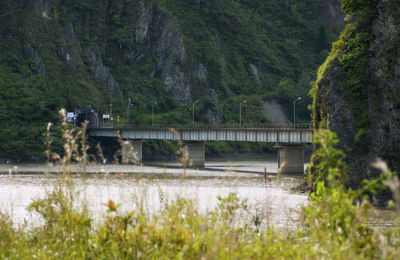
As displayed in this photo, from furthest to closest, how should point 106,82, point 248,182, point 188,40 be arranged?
point 188,40 → point 106,82 → point 248,182

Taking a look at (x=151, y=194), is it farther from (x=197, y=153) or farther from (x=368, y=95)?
(x=197, y=153)

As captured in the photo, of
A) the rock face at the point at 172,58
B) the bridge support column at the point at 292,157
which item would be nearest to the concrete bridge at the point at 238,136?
the bridge support column at the point at 292,157

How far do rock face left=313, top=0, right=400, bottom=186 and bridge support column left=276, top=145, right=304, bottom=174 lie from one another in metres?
32.8

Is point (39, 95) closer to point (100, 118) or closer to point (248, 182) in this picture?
point (100, 118)

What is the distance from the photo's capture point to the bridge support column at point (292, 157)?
88562 mm

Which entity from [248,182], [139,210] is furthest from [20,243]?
[248,182]

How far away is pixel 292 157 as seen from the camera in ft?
295

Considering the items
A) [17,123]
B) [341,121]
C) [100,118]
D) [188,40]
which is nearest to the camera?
[341,121]

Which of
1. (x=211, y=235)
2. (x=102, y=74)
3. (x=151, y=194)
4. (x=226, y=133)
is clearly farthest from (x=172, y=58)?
(x=211, y=235)

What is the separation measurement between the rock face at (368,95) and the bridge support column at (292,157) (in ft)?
108

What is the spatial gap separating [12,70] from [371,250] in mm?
142310

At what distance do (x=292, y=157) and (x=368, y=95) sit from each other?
39.3 metres

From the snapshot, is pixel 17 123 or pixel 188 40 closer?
pixel 17 123

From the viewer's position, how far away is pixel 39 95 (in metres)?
136
